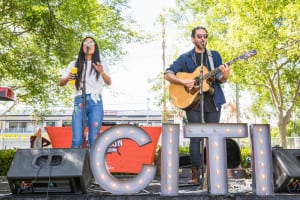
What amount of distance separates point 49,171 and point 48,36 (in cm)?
644

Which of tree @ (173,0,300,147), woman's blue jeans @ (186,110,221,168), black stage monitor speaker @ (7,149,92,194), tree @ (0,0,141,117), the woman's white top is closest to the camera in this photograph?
black stage monitor speaker @ (7,149,92,194)

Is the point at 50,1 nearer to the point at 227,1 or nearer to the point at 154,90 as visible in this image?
the point at 227,1

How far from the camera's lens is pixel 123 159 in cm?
595

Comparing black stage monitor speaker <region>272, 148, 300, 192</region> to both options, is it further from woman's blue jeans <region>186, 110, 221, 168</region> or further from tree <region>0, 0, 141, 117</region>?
tree <region>0, 0, 141, 117</region>

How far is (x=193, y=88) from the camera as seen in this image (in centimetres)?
339

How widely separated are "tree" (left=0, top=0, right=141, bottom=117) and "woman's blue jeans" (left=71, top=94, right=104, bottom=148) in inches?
183

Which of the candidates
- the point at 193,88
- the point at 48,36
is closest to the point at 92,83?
the point at 193,88

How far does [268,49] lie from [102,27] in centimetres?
527

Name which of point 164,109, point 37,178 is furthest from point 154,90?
point 37,178

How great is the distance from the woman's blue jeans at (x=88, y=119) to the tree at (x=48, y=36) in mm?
4647

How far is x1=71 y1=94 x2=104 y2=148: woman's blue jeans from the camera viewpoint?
10.9 feet

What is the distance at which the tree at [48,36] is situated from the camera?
7852 millimetres

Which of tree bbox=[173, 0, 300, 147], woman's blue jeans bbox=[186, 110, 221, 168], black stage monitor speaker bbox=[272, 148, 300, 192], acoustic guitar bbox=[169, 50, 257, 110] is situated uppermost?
tree bbox=[173, 0, 300, 147]

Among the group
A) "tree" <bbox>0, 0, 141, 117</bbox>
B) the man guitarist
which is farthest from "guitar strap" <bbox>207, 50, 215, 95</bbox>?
"tree" <bbox>0, 0, 141, 117</bbox>
